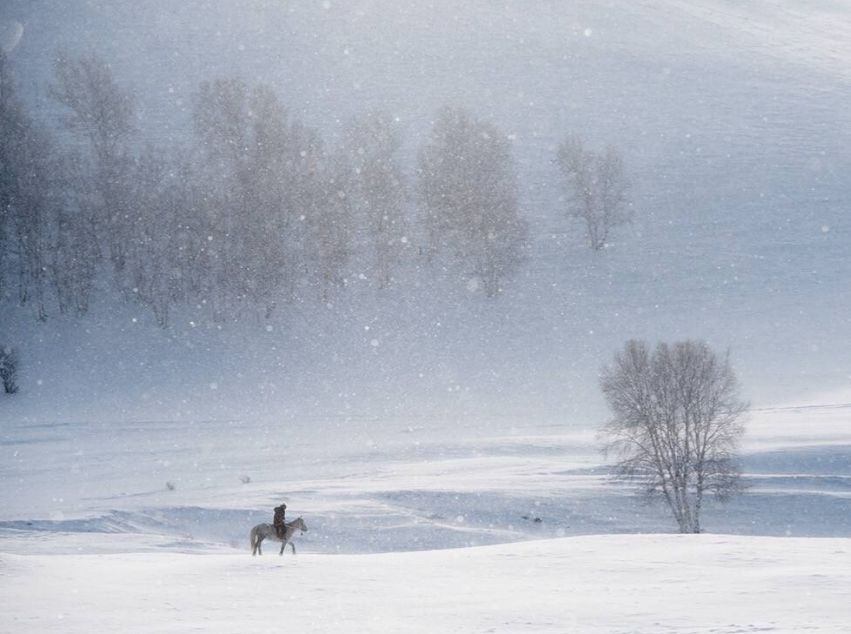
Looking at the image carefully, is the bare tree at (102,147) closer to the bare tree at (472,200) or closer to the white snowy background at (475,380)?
the white snowy background at (475,380)

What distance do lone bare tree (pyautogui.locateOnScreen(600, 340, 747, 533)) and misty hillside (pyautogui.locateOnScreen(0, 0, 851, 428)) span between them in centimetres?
1046

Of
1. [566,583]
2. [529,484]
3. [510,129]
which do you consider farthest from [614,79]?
[566,583]

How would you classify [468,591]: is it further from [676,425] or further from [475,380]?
[475,380]

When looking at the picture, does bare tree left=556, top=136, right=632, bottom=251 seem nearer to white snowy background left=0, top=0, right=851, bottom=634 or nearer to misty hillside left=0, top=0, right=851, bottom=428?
misty hillside left=0, top=0, right=851, bottom=428

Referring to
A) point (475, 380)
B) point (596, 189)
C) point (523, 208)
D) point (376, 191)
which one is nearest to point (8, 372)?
point (475, 380)

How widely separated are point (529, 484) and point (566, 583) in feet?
52.8

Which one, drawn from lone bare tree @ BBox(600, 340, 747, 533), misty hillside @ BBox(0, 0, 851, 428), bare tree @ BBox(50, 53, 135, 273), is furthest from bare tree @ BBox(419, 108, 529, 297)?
lone bare tree @ BBox(600, 340, 747, 533)

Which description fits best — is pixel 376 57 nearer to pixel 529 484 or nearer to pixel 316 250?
pixel 316 250

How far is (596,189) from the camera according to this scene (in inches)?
2608

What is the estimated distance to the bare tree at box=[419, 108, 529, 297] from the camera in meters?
59.5

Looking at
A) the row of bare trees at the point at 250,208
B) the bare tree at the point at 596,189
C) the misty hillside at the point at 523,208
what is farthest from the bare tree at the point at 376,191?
the bare tree at the point at 596,189

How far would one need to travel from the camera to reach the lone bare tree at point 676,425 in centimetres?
2855

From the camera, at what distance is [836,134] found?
8269cm

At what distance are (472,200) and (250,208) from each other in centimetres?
1344
